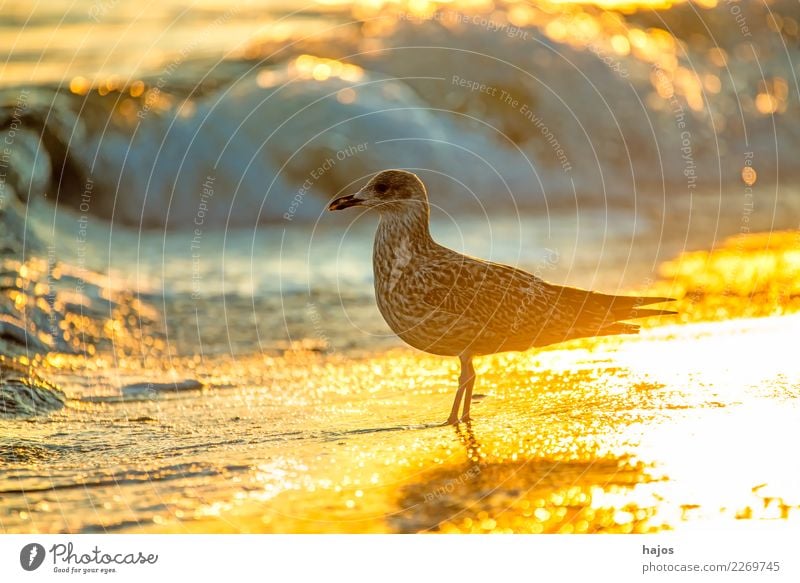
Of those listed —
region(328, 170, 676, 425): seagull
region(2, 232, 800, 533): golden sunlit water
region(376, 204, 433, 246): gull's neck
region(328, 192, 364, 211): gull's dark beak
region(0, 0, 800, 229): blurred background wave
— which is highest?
region(0, 0, 800, 229): blurred background wave

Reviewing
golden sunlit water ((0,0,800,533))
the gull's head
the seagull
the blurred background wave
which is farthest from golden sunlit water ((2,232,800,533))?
the blurred background wave

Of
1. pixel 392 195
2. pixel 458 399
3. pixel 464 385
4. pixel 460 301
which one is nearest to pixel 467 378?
pixel 464 385

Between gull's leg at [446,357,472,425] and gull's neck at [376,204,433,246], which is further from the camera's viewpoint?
gull's neck at [376,204,433,246]

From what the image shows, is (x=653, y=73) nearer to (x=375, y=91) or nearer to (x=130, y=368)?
(x=375, y=91)

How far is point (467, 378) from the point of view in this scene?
8805 mm

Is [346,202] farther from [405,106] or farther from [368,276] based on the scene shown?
[405,106]

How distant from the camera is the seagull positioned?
8.63m

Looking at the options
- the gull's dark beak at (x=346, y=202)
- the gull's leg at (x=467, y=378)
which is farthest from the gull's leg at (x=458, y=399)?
the gull's dark beak at (x=346, y=202)

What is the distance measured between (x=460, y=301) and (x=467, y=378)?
0.62 metres

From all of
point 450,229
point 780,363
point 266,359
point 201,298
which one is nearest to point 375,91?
point 450,229

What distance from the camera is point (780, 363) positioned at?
10.3 meters

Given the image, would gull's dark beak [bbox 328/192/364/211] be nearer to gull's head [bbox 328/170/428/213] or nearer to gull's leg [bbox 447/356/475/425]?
gull's head [bbox 328/170/428/213]

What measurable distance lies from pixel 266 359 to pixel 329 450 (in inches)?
136

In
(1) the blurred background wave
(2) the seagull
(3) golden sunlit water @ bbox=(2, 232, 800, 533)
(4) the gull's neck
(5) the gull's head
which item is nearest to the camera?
(3) golden sunlit water @ bbox=(2, 232, 800, 533)
